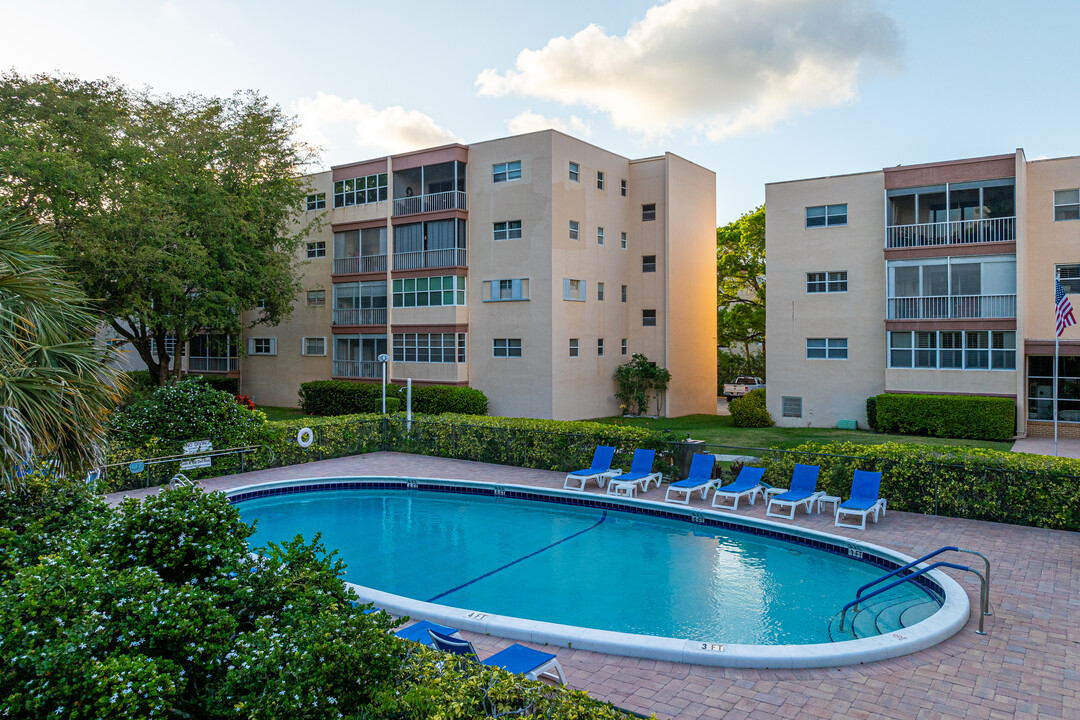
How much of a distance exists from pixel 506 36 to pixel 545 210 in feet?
28.5

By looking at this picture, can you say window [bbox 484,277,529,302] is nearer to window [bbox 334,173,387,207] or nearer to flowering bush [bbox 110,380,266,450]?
window [bbox 334,173,387,207]

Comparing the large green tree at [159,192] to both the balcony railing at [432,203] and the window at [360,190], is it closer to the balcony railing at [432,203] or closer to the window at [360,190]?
the window at [360,190]

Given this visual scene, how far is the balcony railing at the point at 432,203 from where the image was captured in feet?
99.8

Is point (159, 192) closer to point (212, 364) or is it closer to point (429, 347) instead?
point (429, 347)

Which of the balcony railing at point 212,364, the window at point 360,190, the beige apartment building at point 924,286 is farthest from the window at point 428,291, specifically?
the beige apartment building at point 924,286

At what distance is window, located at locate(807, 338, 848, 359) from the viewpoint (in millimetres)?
26688

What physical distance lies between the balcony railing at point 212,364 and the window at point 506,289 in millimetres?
16707

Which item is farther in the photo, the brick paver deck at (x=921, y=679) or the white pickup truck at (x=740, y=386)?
the white pickup truck at (x=740, y=386)

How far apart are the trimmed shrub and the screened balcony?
7424mm

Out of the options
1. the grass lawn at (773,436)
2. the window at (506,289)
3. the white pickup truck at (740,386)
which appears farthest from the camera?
the white pickup truck at (740,386)

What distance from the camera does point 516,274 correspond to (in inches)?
1143

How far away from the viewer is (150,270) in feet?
87.4

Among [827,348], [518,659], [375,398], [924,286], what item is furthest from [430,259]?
[518,659]

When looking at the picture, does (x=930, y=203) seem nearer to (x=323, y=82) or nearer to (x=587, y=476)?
(x=587, y=476)
